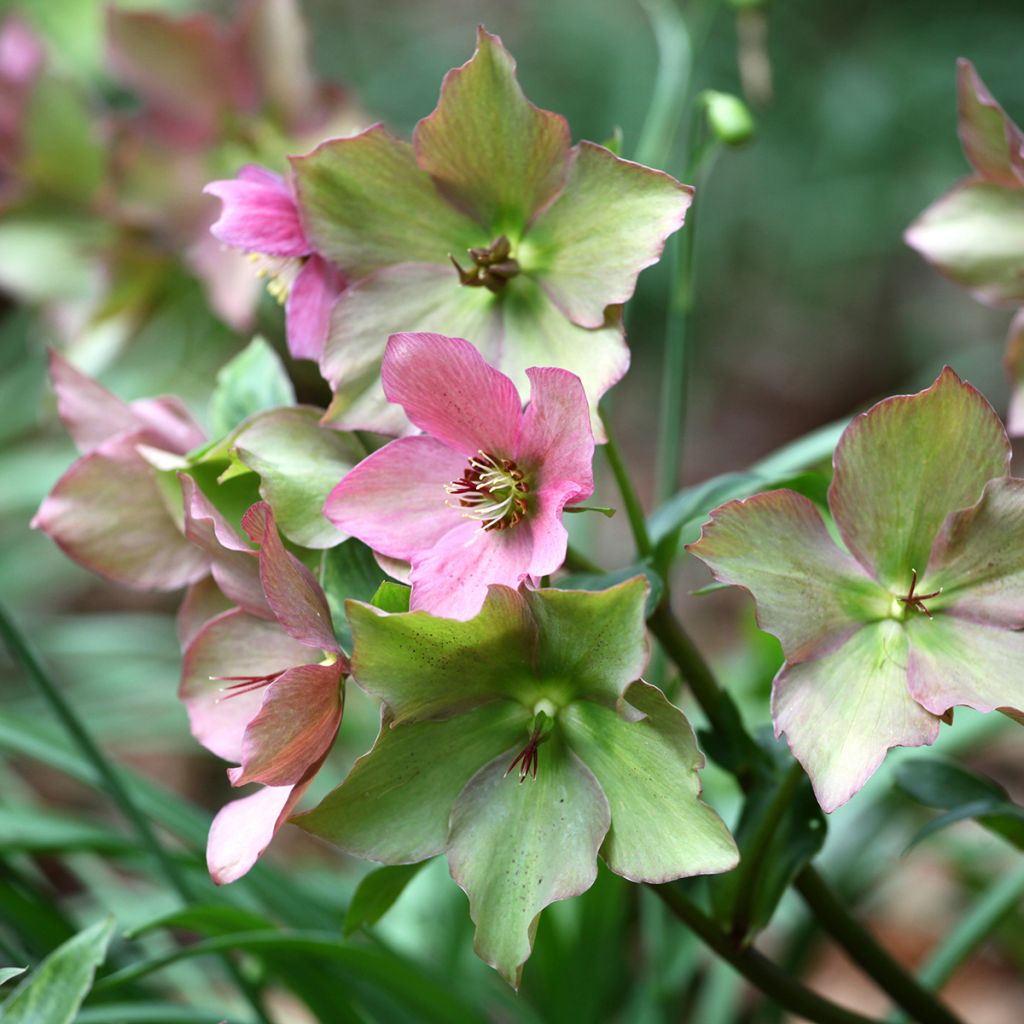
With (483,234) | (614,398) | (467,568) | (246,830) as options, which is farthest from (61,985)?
(614,398)

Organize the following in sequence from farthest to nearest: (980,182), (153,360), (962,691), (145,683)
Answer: (153,360), (145,683), (980,182), (962,691)

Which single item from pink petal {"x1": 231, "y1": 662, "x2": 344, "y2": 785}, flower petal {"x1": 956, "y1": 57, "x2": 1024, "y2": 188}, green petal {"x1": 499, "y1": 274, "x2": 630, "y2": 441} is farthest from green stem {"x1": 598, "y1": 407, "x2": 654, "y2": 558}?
flower petal {"x1": 956, "y1": 57, "x2": 1024, "y2": 188}

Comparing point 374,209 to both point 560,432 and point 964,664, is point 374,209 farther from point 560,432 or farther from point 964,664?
point 964,664

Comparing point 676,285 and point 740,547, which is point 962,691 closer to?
point 740,547

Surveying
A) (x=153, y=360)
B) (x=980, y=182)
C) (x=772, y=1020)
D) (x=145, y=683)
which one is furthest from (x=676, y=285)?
(x=153, y=360)

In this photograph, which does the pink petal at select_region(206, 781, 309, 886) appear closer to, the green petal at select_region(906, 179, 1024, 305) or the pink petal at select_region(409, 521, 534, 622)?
the pink petal at select_region(409, 521, 534, 622)
